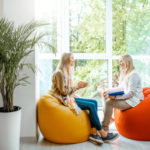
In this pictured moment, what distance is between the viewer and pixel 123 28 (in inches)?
158

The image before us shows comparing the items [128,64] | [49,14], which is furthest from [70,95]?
[49,14]

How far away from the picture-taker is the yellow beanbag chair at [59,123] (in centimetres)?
287

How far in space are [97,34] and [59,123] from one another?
190 cm

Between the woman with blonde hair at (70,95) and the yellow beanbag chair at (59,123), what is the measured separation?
0.38 ft

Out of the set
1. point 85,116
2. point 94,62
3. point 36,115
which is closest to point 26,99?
point 36,115

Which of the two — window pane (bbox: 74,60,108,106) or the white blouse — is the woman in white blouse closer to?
the white blouse

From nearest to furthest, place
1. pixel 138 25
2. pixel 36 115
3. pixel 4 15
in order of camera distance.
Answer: pixel 4 15 < pixel 36 115 < pixel 138 25

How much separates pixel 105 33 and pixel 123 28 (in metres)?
0.33

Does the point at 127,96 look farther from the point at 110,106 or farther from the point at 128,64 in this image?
the point at 128,64

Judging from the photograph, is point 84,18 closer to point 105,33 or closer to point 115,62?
point 105,33

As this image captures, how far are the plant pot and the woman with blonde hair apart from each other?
70 centimetres

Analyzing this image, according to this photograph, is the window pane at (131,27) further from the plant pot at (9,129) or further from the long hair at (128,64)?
the plant pot at (9,129)

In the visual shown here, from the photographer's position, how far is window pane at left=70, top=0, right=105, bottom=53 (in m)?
4.02

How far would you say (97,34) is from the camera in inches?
160
